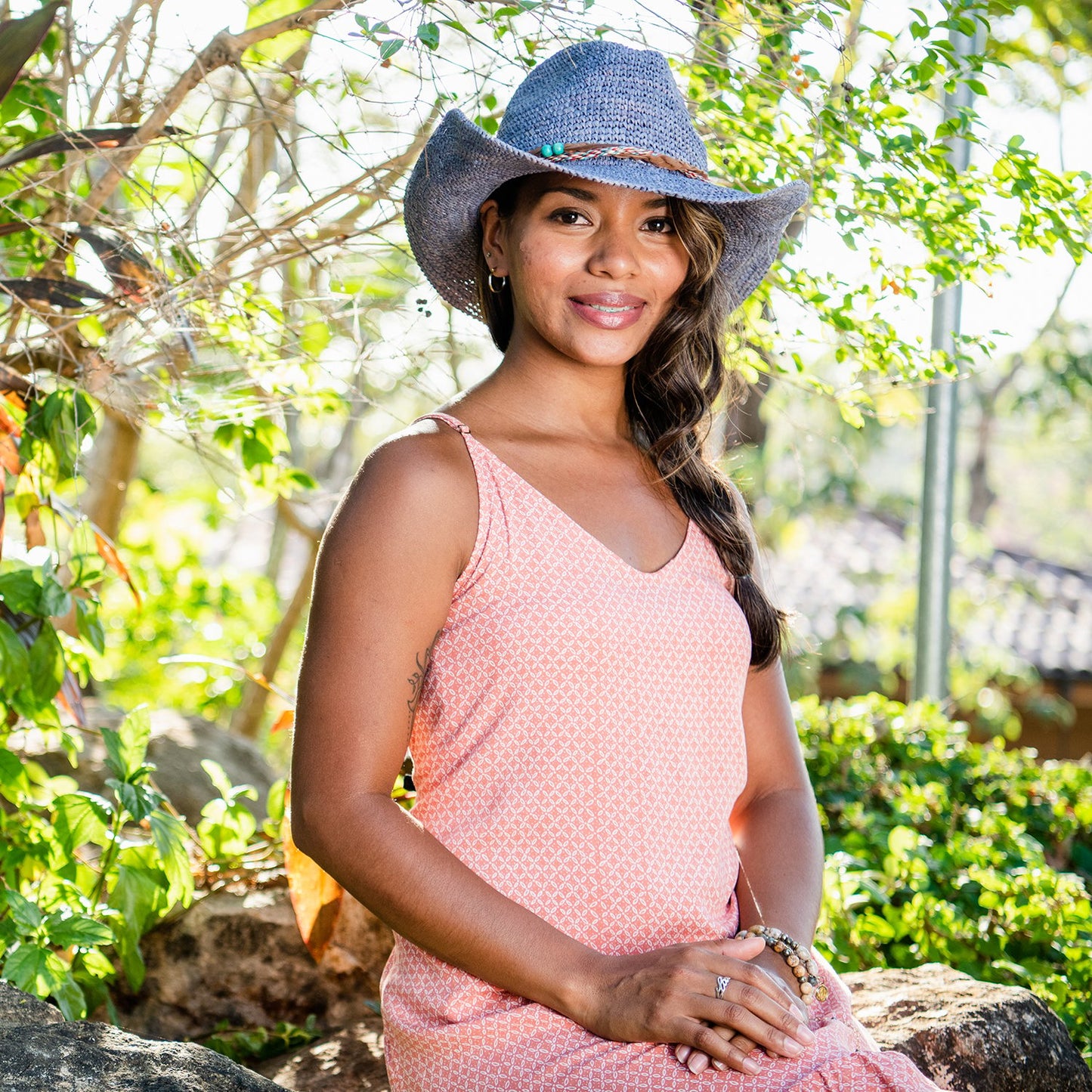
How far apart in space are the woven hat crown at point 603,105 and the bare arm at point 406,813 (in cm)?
67

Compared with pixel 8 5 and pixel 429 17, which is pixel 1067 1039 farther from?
pixel 8 5

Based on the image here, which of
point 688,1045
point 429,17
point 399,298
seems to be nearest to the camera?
point 688,1045

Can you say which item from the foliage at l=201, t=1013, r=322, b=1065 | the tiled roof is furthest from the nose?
the tiled roof

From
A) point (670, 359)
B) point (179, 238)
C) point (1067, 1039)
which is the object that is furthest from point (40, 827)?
point (1067, 1039)

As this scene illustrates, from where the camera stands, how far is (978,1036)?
7.73 ft

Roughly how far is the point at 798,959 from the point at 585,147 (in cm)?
134

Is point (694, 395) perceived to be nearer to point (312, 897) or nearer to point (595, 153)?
point (595, 153)

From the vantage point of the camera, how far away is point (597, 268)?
7.09 ft

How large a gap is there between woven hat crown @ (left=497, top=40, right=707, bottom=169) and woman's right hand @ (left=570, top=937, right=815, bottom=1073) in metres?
1.30

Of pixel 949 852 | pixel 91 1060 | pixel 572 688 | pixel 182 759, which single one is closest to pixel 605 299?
pixel 572 688

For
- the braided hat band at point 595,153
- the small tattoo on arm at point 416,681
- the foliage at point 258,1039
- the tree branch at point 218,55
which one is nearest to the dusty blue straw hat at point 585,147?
the braided hat band at point 595,153

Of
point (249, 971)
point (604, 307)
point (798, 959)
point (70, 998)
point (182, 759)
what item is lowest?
point (249, 971)

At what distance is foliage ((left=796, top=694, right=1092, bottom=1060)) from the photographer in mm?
3281

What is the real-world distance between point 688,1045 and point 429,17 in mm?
1806
